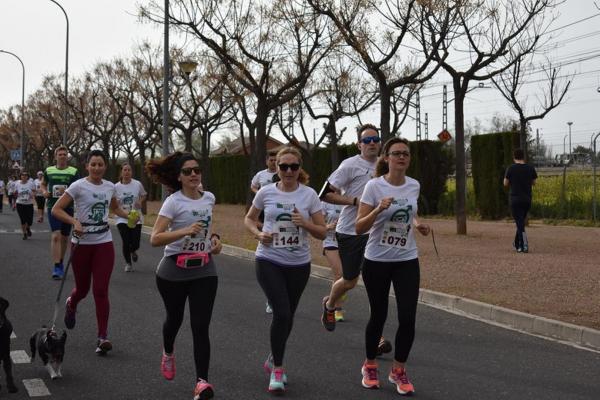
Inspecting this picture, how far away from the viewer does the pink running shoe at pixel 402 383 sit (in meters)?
5.52

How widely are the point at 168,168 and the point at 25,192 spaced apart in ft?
48.0

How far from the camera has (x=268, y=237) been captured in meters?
5.64

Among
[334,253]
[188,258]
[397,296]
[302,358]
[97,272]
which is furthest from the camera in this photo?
[334,253]

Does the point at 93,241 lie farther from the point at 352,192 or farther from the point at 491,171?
the point at 491,171

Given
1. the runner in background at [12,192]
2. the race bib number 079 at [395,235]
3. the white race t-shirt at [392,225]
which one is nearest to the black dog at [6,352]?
the white race t-shirt at [392,225]

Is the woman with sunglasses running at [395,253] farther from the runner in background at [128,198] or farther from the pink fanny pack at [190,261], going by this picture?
the runner in background at [128,198]

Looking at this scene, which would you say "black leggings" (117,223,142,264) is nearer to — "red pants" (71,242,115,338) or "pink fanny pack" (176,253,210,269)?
"red pants" (71,242,115,338)

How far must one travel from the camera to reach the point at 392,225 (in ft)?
18.5

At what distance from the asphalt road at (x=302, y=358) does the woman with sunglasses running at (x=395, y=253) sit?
280mm

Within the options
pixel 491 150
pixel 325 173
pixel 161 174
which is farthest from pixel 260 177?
pixel 325 173

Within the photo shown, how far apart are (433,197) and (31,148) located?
54525 millimetres

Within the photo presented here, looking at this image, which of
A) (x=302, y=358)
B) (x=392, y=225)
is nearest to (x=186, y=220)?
(x=392, y=225)

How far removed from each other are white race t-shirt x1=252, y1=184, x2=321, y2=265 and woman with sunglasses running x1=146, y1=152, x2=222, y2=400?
1.30 feet

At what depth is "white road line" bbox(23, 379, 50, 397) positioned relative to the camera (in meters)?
5.55
